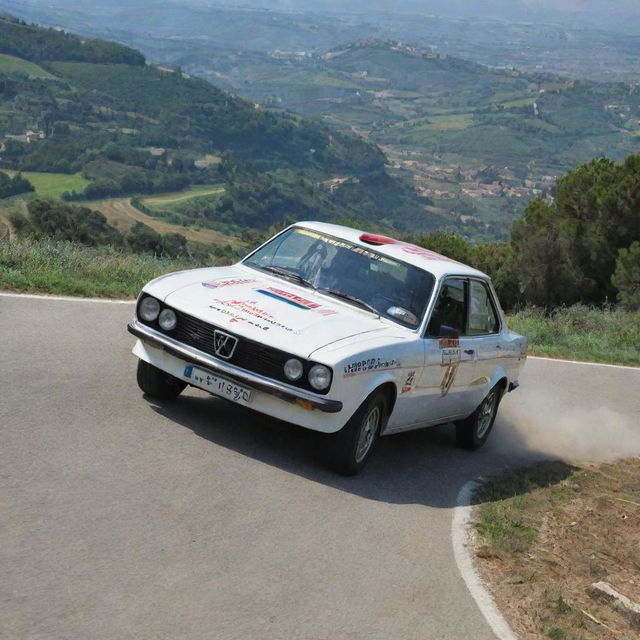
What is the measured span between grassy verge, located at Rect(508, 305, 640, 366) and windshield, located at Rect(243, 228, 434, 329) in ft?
26.1

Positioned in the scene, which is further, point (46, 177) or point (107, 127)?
point (107, 127)

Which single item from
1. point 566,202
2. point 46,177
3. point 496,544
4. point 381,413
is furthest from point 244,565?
point 46,177

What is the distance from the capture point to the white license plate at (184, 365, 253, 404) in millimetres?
7766

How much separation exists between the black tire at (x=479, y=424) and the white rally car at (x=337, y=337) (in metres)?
0.02

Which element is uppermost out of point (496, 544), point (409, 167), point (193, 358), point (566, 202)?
point (193, 358)

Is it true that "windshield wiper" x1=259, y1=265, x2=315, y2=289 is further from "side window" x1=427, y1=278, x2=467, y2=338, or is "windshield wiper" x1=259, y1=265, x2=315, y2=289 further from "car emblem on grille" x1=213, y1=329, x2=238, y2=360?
"car emblem on grille" x1=213, y1=329, x2=238, y2=360

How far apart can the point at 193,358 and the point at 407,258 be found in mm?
2226

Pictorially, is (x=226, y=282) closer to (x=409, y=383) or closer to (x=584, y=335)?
(x=409, y=383)

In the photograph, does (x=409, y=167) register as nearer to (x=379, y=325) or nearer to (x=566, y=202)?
(x=566, y=202)

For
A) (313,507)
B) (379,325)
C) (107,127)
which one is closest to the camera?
(313,507)

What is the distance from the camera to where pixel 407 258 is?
926 cm

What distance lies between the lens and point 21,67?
146 metres

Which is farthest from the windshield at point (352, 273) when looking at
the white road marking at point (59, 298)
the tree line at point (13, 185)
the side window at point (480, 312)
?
the tree line at point (13, 185)

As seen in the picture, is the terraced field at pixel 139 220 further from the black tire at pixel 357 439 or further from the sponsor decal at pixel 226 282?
the black tire at pixel 357 439
